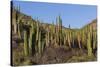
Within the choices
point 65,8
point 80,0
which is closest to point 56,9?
point 65,8

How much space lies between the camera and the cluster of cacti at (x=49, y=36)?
7.72ft

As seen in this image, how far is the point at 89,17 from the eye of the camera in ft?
8.68

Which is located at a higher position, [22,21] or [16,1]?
[16,1]

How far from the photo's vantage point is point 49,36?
2453mm

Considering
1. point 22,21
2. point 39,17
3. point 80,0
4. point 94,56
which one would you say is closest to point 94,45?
point 94,56

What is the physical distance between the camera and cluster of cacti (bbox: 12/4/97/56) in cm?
235

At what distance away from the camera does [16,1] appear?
2.33 metres

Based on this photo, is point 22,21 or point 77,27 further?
point 77,27
